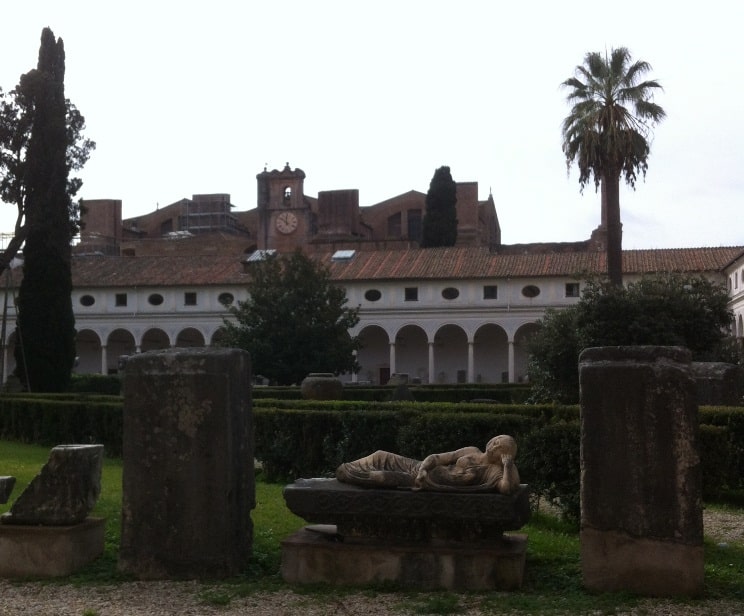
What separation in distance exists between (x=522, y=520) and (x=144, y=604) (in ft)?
7.99

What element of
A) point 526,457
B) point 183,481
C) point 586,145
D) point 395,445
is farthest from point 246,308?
point 183,481

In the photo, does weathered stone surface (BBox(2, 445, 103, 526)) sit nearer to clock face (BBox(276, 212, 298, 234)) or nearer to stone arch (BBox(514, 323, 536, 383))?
stone arch (BBox(514, 323, 536, 383))

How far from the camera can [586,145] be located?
90.4ft

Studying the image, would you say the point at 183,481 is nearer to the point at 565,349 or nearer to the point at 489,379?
the point at 565,349

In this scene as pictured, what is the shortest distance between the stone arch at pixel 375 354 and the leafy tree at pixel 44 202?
→ 66.6 feet

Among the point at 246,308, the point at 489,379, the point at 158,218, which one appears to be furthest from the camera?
the point at 158,218

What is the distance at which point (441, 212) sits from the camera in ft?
190

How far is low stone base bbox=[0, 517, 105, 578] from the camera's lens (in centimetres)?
682

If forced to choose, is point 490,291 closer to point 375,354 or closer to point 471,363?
point 471,363

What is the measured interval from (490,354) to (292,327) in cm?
Answer: 1742

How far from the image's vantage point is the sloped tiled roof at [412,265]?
4428 centimetres

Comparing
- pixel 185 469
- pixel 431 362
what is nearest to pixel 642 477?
pixel 185 469

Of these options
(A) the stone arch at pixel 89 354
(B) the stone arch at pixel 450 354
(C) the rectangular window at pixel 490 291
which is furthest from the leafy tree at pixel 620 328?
(A) the stone arch at pixel 89 354

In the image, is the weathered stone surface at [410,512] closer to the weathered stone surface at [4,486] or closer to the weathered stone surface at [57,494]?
the weathered stone surface at [57,494]
